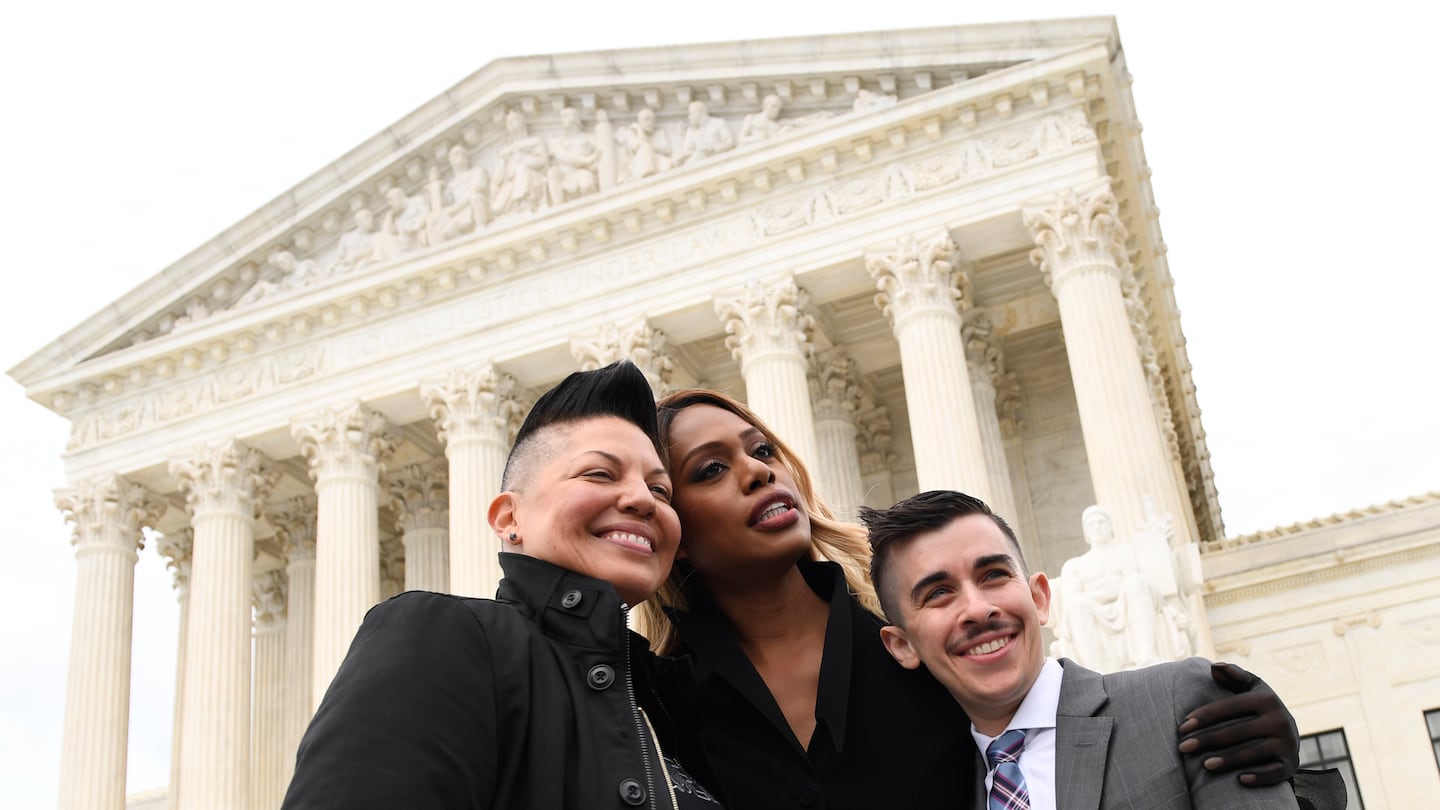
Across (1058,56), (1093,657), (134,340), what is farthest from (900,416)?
(134,340)

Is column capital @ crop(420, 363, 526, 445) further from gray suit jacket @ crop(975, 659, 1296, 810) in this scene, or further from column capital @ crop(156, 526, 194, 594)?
gray suit jacket @ crop(975, 659, 1296, 810)

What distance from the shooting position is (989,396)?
2692cm

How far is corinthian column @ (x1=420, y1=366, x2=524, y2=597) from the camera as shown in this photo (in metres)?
25.2

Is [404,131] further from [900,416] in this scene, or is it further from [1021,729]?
[1021,729]

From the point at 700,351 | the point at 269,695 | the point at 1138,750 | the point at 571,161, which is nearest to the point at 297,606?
the point at 269,695

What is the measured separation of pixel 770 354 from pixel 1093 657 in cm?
847

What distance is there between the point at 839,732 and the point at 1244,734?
3.76ft

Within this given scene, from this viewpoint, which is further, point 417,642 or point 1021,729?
point 1021,729

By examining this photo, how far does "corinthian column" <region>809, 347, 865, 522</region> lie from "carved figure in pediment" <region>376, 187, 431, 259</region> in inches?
358

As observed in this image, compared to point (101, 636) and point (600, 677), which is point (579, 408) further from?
point (101, 636)

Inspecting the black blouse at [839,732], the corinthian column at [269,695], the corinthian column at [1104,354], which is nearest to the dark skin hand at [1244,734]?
the black blouse at [839,732]

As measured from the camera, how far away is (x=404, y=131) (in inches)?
1168

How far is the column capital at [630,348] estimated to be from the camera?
25.5 m

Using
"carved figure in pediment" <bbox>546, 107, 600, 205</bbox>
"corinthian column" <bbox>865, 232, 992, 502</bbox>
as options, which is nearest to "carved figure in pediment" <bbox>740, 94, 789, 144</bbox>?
"carved figure in pediment" <bbox>546, 107, 600, 205</bbox>
